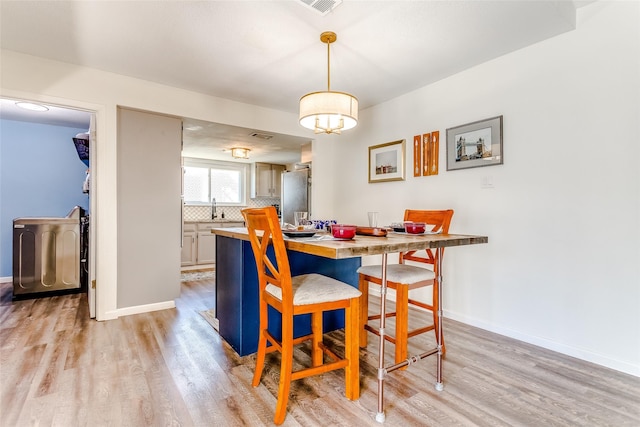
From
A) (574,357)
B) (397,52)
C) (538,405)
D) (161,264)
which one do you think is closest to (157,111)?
(161,264)

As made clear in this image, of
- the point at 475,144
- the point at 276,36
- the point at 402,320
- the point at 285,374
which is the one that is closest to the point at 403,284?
the point at 402,320

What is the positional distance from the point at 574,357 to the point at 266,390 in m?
2.13

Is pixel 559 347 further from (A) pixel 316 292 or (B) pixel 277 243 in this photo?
(B) pixel 277 243

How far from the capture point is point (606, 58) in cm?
204

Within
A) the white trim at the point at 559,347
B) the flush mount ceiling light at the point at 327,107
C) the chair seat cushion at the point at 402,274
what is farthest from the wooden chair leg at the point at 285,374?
the white trim at the point at 559,347

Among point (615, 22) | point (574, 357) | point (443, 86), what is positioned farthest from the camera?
point (443, 86)

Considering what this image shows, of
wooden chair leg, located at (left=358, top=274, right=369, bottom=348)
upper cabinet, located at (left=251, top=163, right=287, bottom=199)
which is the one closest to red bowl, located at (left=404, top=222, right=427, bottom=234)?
wooden chair leg, located at (left=358, top=274, right=369, bottom=348)

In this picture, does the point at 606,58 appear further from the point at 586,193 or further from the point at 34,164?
the point at 34,164

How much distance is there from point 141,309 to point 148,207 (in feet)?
3.41

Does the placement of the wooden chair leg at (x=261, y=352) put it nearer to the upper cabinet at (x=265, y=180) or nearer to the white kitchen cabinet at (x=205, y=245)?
the white kitchen cabinet at (x=205, y=245)

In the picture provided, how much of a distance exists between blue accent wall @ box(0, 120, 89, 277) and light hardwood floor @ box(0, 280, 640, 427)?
2500mm

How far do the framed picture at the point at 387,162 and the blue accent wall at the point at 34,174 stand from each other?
14.2 feet

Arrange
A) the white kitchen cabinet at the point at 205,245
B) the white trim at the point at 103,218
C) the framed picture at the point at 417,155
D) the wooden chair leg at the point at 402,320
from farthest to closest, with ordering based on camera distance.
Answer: the white kitchen cabinet at the point at 205,245
the framed picture at the point at 417,155
the white trim at the point at 103,218
the wooden chair leg at the point at 402,320

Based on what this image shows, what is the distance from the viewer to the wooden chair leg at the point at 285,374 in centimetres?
144
